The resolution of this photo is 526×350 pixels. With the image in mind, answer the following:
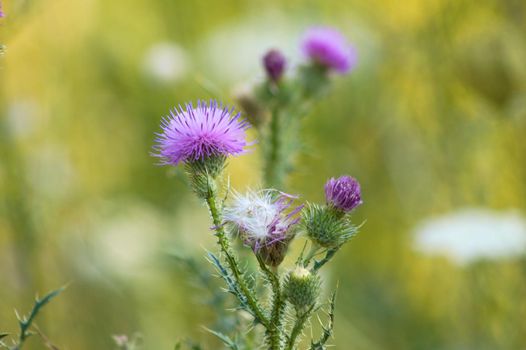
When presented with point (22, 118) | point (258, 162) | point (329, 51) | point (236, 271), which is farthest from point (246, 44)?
point (236, 271)

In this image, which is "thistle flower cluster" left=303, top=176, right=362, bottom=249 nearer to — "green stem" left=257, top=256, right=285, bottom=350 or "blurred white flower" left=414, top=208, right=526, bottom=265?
"green stem" left=257, top=256, right=285, bottom=350

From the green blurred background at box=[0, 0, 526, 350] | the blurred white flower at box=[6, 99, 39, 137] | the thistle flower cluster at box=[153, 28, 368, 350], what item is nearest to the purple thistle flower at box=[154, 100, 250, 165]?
the thistle flower cluster at box=[153, 28, 368, 350]

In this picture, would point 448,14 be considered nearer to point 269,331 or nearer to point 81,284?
point 81,284

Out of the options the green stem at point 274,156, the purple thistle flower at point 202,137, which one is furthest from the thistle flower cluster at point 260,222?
the green stem at point 274,156

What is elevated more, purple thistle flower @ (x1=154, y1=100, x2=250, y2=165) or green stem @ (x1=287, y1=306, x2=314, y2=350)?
purple thistle flower @ (x1=154, y1=100, x2=250, y2=165)

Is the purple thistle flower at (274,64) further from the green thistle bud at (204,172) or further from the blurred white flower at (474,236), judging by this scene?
the blurred white flower at (474,236)

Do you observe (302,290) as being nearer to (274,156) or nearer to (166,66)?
(274,156)

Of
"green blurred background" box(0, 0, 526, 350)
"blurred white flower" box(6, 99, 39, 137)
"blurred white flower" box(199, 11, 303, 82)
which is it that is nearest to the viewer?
"green blurred background" box(0, 0, 526, 350)
